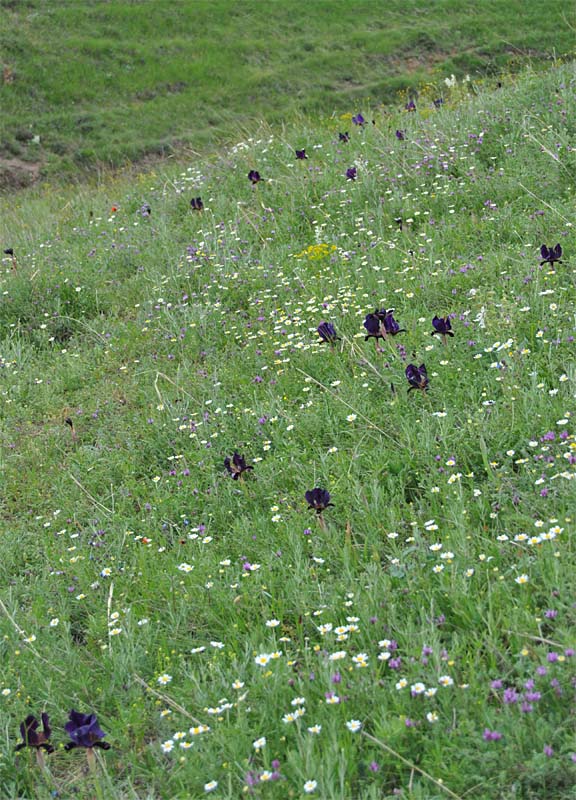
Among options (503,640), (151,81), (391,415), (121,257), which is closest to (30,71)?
(151,81)

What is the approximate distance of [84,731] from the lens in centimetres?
238

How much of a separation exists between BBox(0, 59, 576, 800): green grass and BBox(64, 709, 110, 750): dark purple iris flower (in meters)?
0.16

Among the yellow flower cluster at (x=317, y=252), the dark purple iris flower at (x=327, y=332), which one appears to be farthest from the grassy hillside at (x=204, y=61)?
the dark purple iris flower at (x=327, y=332)

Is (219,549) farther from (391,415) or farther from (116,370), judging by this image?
(116,370)

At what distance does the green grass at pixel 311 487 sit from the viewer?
2404 mm

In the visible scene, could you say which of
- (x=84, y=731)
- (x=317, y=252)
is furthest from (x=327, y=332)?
(x=84, y=731)

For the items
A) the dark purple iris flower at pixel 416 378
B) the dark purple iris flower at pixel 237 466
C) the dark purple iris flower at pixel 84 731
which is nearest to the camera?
the dark purple iris flower at pixel 84 731

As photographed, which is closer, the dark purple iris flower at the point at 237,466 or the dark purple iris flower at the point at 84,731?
the dark purple iris flower at the point at 84,731

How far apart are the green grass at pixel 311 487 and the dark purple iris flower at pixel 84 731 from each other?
0.16m

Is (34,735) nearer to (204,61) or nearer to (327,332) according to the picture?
(327,332)

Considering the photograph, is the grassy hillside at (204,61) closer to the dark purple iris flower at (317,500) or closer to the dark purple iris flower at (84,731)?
the dark purple iris flower at (317,500)

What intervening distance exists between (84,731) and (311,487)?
64.9 inches

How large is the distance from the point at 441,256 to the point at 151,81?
20452mm

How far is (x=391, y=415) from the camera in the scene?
4.01m
